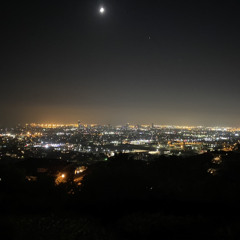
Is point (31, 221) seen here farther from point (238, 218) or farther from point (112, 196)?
point (238, 218)

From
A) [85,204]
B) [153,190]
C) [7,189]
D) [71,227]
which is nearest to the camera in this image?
[71,227]

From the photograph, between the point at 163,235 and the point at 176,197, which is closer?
the point at 163,235

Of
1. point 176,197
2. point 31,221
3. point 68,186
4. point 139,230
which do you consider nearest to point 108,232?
point 139,230

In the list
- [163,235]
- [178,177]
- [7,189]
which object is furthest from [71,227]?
[178,177]

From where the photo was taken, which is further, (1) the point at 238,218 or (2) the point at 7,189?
(2) the point at 7,189

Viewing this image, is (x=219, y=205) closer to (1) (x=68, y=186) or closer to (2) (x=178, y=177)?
(2) (x=178, y=177)

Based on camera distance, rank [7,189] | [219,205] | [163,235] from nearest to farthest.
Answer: [163,235], [219,205], [7,189]
